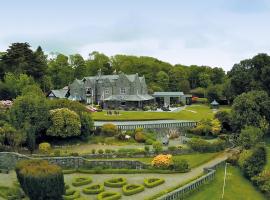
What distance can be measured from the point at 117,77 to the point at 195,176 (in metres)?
52.9

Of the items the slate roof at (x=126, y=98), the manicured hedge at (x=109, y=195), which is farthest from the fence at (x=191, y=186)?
the slate roof at (x=126, y=98)

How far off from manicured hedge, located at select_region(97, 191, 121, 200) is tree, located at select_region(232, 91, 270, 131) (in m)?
27.5

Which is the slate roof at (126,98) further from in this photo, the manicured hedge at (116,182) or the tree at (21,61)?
the manicured hedge at (116,182)

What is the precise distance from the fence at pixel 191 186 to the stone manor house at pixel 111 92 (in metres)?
45.5

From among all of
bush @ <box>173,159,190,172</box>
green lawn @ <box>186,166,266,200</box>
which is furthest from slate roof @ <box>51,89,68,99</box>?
green lawn @ <box>186,166,266,200</box>

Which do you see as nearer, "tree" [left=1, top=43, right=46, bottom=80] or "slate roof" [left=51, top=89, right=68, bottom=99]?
"tree" [left=1, top=43, right=46, bottom=80]

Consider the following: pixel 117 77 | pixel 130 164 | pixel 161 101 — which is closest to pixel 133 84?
pixel 117 77

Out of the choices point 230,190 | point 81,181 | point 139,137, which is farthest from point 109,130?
point 230,190

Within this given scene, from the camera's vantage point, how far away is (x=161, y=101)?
104 m

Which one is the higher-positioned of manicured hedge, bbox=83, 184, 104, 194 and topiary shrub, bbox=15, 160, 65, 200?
topiary shrub, bbox=15, 160, 65, 200

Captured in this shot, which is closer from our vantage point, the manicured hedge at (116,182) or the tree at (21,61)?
the manicured hedge at (116,182)

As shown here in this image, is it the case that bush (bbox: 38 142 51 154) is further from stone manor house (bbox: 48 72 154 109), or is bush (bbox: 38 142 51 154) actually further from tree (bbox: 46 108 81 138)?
stone manor house (bbox: 48 72 154 109)

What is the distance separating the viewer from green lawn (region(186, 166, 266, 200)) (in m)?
38.0

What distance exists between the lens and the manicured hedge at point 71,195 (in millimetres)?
34969
